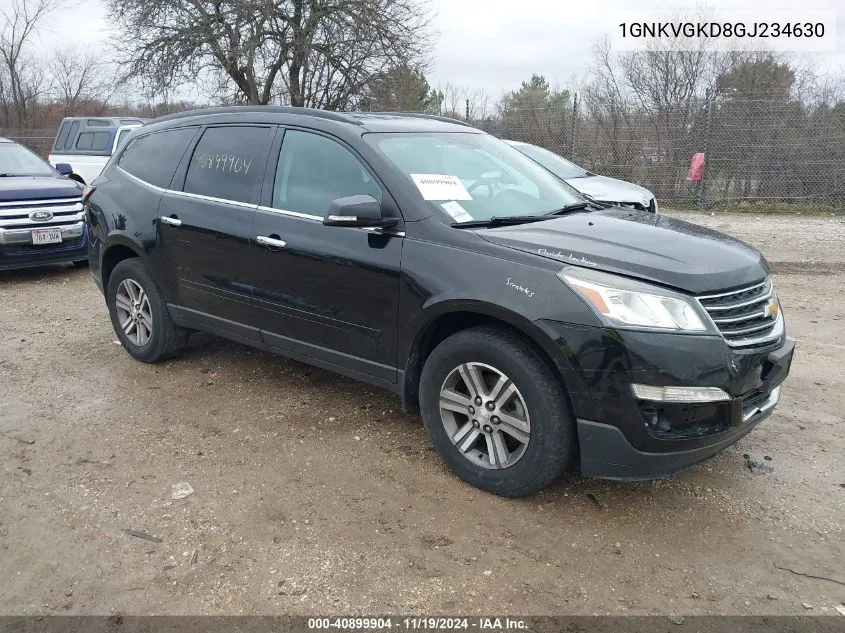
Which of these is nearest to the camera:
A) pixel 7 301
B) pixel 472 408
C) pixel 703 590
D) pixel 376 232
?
pixel 703 590

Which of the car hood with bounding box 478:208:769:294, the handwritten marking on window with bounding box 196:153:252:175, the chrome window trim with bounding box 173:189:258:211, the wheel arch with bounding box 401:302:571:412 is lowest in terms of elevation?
the wheel arch with bounding box 401:302:571:412

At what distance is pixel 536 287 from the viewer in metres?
3.11

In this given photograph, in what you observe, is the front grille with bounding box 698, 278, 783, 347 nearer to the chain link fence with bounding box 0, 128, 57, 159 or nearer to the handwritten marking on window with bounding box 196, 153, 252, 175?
the handwritten marking on window with bounding box 196, 153, 252, 175

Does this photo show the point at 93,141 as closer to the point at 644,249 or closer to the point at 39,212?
the point at 39,212

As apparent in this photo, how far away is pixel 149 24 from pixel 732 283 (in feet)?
67.9

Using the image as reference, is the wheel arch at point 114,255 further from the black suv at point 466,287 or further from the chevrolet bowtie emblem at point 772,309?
the chevrolet bowtie emblem at point 772,309

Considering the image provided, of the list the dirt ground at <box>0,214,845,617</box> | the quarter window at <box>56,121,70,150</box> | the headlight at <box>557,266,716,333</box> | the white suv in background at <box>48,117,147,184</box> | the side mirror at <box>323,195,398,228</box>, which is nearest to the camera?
the dirt ground at <box>0,214,845,617</box>

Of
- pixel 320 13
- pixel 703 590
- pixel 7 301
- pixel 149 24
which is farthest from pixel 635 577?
pixel 149 24

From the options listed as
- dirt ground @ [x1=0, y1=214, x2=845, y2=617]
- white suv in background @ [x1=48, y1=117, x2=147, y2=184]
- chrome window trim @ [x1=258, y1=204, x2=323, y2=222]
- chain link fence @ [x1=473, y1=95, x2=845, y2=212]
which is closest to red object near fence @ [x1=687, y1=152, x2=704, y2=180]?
chain link fence @ [x1=473, y1=95, x2=845, y2=212]

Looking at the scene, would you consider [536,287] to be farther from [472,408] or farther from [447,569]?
[447,569]

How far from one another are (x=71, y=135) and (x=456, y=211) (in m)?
13.9

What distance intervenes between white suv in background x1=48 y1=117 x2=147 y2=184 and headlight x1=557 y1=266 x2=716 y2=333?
12988mm

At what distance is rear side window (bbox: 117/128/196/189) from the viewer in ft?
16.1

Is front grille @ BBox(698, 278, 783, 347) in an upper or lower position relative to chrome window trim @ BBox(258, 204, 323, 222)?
lower
